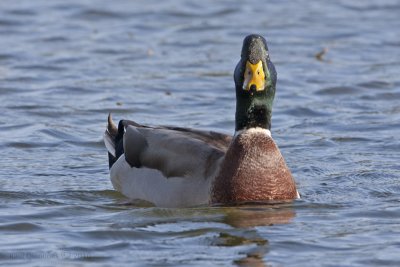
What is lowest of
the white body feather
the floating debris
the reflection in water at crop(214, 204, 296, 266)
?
the reflection in water at crop(214, 204, 296, 266)

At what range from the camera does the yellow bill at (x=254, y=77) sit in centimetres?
938

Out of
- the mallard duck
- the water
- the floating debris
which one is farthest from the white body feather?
the floating debris

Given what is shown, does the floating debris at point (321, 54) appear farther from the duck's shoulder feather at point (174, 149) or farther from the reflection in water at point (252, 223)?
the reflection in water at point (252, 223)

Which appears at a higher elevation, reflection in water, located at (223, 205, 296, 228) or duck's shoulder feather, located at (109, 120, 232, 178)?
duck's shoulder feather, located at (109, 120, 232, 178)

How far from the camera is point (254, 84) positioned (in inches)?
372

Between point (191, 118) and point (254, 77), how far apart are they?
4.23 meters

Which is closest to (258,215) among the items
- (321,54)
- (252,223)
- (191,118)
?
(252,223)

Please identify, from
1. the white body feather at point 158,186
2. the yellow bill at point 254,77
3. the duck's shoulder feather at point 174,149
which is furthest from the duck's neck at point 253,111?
the white body feather at point 158,186

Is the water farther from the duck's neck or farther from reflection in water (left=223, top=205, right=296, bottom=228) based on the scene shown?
the duck's neck

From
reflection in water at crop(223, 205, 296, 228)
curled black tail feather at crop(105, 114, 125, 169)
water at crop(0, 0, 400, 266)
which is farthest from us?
curled black tail feather at crop(105, 114, 125, 169)

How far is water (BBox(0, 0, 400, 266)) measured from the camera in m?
8.64

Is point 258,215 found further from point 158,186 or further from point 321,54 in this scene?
point 321,54

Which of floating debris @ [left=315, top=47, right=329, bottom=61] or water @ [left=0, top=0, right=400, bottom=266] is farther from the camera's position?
floating debris @ [left=315, top=47, right=329, bottom=61]

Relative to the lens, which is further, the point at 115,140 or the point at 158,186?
the point at 115,140
